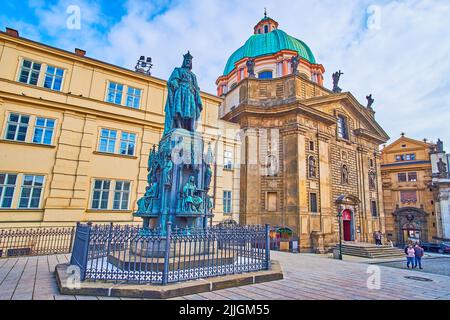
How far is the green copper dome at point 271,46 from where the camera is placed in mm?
27953

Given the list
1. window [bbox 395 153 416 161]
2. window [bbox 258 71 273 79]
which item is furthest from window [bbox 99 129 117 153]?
window [bbox 395 153 416 161]

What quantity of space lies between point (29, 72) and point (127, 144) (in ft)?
22.0

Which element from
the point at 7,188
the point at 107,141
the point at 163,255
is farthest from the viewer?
the point at 107,141

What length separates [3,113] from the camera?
13.5m

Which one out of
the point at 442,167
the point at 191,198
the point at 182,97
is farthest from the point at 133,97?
the point at 442,167

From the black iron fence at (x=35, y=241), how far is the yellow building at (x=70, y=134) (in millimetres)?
536

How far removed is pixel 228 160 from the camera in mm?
21344

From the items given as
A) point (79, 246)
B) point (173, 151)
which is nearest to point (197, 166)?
point (173, 151)

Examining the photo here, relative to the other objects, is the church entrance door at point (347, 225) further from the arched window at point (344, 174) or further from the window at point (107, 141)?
the window at point (107, 141)

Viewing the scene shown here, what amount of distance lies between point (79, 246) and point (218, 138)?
1514cm

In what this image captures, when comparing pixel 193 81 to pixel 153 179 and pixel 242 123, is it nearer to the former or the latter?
pixel 153 179

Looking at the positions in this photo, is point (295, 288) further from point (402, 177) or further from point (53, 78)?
point (402, 177)

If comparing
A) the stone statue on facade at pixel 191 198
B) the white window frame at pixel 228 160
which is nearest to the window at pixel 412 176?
the white window frame at pixel 228 160

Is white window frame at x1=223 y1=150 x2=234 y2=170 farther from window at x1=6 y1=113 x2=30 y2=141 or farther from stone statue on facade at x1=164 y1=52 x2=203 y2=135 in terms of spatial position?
window at x1=6 y1=113 x2=30 y2=141
